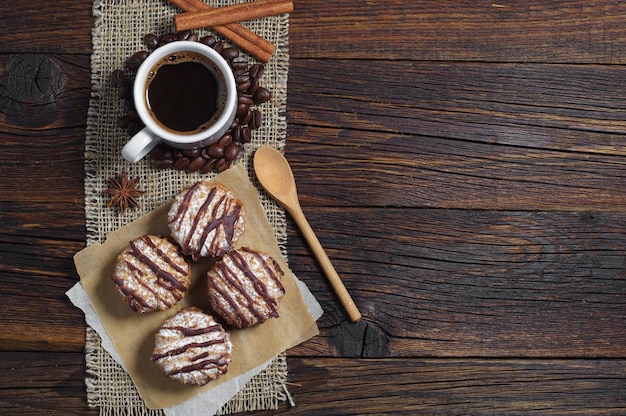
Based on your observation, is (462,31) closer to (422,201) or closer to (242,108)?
(422,201)

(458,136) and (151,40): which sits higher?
(151,40)

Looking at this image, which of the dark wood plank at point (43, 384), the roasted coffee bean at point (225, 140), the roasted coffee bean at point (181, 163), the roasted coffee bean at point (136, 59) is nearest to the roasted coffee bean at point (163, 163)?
the roasted coffee bean at point (181, 163)

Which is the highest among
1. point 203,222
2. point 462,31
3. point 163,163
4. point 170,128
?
point 462,31

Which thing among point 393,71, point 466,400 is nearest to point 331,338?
point 466,400

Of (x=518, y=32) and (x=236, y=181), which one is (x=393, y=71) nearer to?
(x=518, y=32)

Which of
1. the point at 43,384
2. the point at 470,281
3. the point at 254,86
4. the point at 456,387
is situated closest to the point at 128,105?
the point at 254,86

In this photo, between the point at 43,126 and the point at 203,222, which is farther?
the point at 43,126

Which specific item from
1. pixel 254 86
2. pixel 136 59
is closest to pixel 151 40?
pixel 136 59

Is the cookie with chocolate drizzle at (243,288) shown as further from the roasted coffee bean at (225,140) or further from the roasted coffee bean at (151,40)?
the roasted coffee bean at (151,40)
